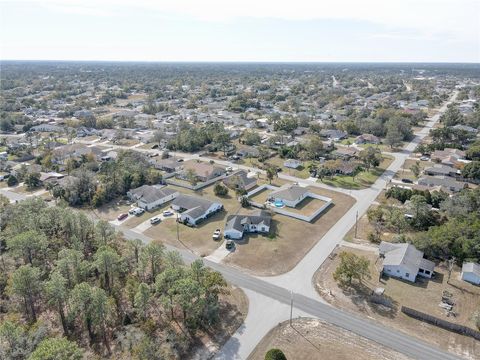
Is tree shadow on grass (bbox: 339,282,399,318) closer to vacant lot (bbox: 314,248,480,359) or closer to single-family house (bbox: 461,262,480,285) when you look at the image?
vacant lot (bbox: 314,248,480,359)

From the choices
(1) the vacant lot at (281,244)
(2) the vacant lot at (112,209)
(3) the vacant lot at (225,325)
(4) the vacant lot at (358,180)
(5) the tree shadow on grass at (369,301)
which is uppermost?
(4) the vacant lot at (358,180)

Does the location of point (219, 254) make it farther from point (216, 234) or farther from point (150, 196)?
point (150, 196)

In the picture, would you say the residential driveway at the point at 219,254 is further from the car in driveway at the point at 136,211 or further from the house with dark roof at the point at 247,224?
the car in driveway at the point at 136,211

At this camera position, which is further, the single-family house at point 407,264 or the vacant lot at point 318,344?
the single-family house at point 407,264

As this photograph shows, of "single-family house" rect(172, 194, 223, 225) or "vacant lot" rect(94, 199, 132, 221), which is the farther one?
"vacant lot" rect(94, 199, 132, 221)

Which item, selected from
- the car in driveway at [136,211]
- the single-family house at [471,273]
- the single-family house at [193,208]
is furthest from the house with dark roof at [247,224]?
the single-family house at [471,273]

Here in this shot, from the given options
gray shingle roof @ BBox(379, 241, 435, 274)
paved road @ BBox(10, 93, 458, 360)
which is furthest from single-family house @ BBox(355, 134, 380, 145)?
gray shingle roof @ BBox(379, 241, 435, 274)

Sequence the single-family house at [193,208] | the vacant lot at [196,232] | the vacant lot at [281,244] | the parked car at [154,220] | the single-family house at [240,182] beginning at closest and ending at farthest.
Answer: the vacant lot at [281,244]
the vacant lot at [196,232]
the single-family house at [193,208]
the parked car at [154,220]
the single-family house at [240,182]
